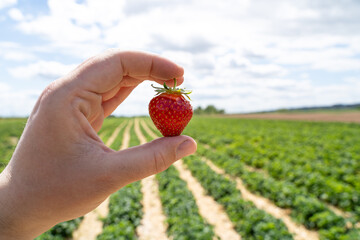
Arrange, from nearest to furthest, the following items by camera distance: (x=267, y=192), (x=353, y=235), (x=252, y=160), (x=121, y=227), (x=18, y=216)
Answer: (x=18, y=216) → (x=353, y=235) → (x=121, y=227) → (x=267, y=192) → (x=252, y=160)

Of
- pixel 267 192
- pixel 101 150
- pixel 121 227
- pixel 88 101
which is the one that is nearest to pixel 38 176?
pixel 101 150

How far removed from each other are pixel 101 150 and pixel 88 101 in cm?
32

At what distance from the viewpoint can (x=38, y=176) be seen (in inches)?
61.8

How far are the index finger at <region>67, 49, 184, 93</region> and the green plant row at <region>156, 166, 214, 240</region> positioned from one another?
422 cm

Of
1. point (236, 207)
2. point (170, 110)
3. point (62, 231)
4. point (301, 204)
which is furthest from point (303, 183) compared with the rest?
point (170, 110)

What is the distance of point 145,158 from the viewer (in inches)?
69.8

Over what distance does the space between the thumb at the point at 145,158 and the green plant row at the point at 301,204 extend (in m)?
5.06

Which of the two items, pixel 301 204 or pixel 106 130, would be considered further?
pixel 106 130

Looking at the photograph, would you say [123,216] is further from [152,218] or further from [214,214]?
[214,214]

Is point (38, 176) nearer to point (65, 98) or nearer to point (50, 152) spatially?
point (50, 152)

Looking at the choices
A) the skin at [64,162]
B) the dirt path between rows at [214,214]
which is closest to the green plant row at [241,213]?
the dirt path between rows at [214,214]

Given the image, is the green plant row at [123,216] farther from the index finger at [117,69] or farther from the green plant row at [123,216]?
the index finger at [117,69]

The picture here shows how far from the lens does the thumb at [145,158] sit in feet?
5.58

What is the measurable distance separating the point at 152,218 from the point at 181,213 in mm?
880
